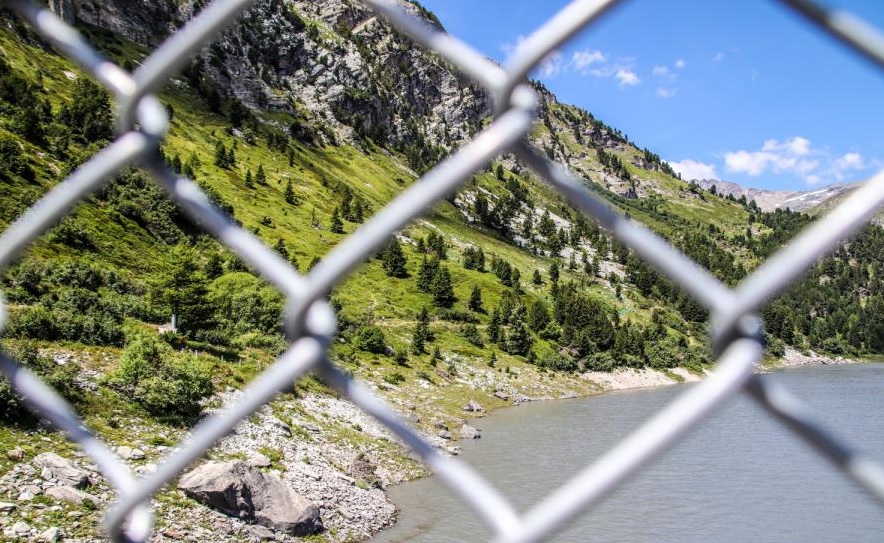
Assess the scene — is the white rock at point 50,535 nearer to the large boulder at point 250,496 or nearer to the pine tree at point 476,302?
the large boulder at point 250,496

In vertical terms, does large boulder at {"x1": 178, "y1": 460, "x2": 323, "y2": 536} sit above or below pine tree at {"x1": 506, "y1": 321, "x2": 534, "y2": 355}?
below

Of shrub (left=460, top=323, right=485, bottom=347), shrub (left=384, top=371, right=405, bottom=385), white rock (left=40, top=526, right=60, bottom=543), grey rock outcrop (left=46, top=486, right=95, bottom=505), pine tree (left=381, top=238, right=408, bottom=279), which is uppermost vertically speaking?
pine tree (left=381, top=238, right=408, bottom=279)

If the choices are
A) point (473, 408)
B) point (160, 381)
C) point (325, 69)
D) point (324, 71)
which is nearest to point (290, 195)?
point (473, 408)

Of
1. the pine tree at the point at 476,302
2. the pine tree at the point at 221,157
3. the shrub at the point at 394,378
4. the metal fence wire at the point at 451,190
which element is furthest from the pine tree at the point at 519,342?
the metal fence wire at the point at 451,190

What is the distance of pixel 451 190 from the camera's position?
89 cm

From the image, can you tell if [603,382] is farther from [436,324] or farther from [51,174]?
[51,174]

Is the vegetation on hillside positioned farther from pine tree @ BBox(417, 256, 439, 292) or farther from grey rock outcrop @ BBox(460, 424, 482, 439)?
grey rock outcrop @ BBox(460, 424, 482, 439)

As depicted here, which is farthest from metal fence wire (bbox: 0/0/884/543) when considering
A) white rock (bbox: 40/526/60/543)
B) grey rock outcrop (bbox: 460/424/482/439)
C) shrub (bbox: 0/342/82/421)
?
grey rock outcrop (bbox: 460/424/482/439)

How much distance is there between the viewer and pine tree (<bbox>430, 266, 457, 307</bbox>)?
58.6 meters

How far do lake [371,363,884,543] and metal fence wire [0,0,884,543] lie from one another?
6.28 m

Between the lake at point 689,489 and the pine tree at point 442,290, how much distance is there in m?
30.6

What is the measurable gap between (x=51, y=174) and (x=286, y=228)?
27483 millimetres

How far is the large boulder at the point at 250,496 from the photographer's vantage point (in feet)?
33.8

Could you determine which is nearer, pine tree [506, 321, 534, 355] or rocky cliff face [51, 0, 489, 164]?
pine tree [506, 321, 534, 355]
